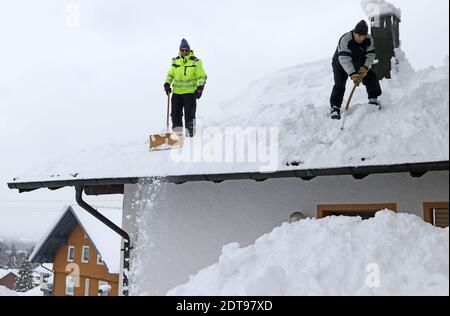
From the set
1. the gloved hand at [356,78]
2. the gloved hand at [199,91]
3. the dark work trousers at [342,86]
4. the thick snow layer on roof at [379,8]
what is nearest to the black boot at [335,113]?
the dark work trousers at [342,86]

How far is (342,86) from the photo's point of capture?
575 centimetres

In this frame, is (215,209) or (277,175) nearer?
(277,175)

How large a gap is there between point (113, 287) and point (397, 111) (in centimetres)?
1460

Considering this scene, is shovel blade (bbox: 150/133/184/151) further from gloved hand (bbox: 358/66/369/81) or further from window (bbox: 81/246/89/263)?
window (bbox: 81/246/89/263)

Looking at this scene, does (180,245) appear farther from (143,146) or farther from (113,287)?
(113,287)

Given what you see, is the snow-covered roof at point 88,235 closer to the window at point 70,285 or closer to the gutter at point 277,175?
the window at point 70,285

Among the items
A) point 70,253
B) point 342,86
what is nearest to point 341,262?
point 342,86

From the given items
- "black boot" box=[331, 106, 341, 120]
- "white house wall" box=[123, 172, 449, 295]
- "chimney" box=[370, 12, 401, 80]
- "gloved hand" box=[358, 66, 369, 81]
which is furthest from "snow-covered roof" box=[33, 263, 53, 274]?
"gloved hand" box=[358, 66, 369, 81]

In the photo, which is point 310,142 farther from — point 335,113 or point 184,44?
point 184,44

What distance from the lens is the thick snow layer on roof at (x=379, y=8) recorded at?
7.38m

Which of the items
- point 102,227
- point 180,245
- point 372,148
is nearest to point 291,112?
point 372,148

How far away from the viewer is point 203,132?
6.57 meters

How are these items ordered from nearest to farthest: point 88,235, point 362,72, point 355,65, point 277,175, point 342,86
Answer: point 277,175 < point 362,72 < point 342,86 < point 355,65 < point 88,235

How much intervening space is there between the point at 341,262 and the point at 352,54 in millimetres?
3029
